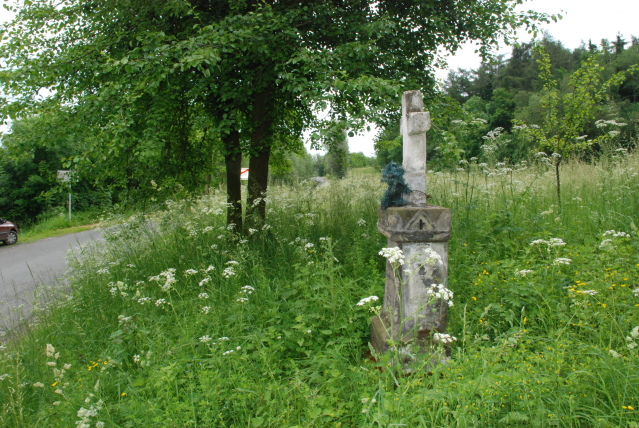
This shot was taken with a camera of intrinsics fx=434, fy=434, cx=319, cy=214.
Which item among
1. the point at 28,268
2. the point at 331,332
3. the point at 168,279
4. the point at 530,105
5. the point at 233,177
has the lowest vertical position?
the point at 28,268

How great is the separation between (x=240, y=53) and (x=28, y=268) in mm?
6320

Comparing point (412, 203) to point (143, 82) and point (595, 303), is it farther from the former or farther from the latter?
point (143, 82)

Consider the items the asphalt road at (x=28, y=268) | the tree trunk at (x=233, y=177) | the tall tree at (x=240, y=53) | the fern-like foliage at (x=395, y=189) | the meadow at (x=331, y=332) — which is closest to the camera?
the meadow at (x=331, y=332)

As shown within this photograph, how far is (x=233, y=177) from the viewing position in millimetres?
7387

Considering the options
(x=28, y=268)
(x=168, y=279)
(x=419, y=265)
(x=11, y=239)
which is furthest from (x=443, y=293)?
(x=11, y=239)

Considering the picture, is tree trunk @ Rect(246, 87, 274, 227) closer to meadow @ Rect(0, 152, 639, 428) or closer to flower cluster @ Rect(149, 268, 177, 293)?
meadow @ Rect(0, 152, 639, 428)

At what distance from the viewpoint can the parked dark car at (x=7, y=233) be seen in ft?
51.9

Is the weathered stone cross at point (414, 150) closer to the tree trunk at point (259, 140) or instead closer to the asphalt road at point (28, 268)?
the tree trunk at point (259, 140)

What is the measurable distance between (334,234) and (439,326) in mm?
3075

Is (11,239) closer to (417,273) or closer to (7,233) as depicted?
(7,233)

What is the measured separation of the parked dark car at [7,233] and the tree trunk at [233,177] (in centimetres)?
1309

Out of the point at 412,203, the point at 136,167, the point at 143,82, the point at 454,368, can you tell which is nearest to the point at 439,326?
the point at 454,368

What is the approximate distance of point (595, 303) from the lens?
323cm

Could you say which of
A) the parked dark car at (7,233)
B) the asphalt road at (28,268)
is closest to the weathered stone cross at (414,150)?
the asphalt road at (28,268)
